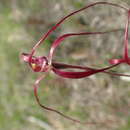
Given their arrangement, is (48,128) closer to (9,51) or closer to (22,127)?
(22,127)

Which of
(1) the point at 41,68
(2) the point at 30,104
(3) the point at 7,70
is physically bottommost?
(2) the point at 30,104

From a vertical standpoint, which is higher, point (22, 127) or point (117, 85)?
point (117, 85)

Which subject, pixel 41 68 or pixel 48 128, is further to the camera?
pixel 48 128

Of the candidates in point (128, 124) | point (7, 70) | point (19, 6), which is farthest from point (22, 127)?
point (128, 124)

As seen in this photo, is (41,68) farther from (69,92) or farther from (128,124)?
(69,92)

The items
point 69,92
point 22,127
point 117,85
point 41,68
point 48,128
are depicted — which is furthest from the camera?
point 22,127

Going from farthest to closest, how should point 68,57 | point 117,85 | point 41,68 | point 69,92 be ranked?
1. point 69,92
2. point 68,57
3. point 117,85
4. point 41,68
